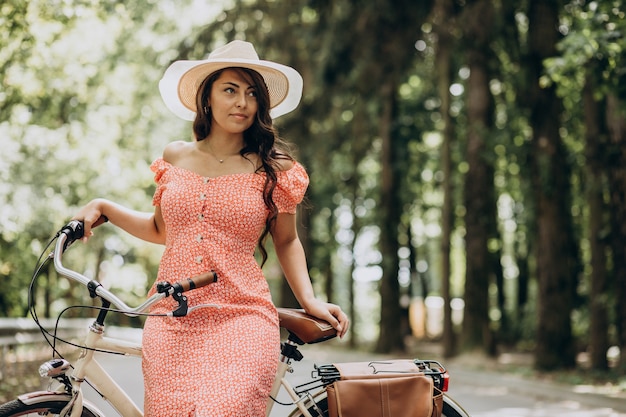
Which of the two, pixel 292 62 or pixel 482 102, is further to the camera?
pixel 292 62

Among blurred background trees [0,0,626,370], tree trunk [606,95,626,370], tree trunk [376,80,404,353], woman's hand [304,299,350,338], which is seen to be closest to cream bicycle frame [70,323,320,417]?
woman's hand [304,299,350,338]

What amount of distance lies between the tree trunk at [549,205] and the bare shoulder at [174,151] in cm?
1286

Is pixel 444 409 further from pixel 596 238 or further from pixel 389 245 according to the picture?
pixel 389 245

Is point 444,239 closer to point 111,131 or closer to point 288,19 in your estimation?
point 288,19

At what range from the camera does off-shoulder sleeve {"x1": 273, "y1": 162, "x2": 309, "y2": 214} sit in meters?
3.86

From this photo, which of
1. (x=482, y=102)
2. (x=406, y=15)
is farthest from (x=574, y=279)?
(x=406, y=15)

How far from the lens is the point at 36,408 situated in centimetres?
352

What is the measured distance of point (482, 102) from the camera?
764 inches

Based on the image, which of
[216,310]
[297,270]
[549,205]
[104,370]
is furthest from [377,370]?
[549,205]

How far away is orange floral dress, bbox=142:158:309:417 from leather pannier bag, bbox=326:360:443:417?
0.94ft

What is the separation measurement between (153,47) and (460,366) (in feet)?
43.3

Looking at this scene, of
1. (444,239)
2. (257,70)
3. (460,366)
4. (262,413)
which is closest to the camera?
(262,413)

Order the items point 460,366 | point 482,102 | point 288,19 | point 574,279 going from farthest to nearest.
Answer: point 574,279 < point 288,19 < point 482,102 < point 460,366

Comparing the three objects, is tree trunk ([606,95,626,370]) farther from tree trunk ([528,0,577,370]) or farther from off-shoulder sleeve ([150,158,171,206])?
off-shoulder sleeve ([150,158,171,206])
